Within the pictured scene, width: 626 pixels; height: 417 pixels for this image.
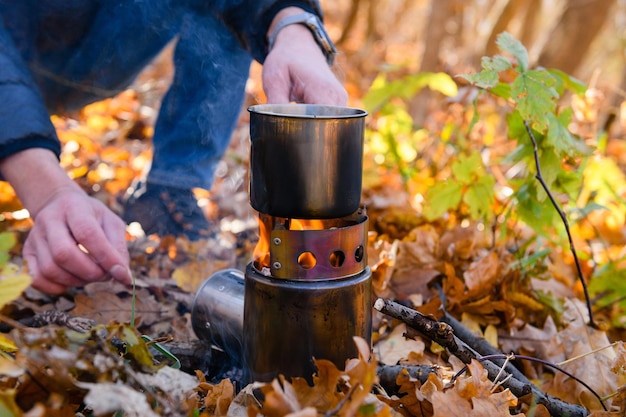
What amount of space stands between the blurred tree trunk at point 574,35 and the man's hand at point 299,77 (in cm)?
392

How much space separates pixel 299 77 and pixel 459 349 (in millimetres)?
878

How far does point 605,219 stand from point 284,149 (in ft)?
10.5

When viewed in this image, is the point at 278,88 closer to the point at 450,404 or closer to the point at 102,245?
the point at 102,245

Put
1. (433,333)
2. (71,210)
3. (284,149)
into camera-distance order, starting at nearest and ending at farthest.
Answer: (284,149)
(433,333)
(71,210)

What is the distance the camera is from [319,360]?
1208 mm

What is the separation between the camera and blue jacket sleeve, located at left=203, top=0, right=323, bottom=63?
90.4 inches

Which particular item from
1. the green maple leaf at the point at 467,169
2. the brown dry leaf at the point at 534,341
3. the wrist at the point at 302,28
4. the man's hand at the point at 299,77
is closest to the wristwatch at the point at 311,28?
the wrist at the point at 302,28

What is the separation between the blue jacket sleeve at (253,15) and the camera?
230 cm

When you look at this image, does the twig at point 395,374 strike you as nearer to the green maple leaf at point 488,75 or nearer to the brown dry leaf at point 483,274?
the brown dry leaf at point 483,274

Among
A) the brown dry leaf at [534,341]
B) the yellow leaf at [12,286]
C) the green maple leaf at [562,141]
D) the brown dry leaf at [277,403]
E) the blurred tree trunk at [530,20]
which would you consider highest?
the blurred tree trunk at [530,20]

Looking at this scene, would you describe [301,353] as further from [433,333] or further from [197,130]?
[197,130]

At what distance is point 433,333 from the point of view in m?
1.38

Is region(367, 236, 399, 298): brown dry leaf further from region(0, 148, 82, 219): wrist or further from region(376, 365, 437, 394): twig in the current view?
region(0, 148, 82, 219): wrist

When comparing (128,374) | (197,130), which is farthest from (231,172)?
(128,374)
